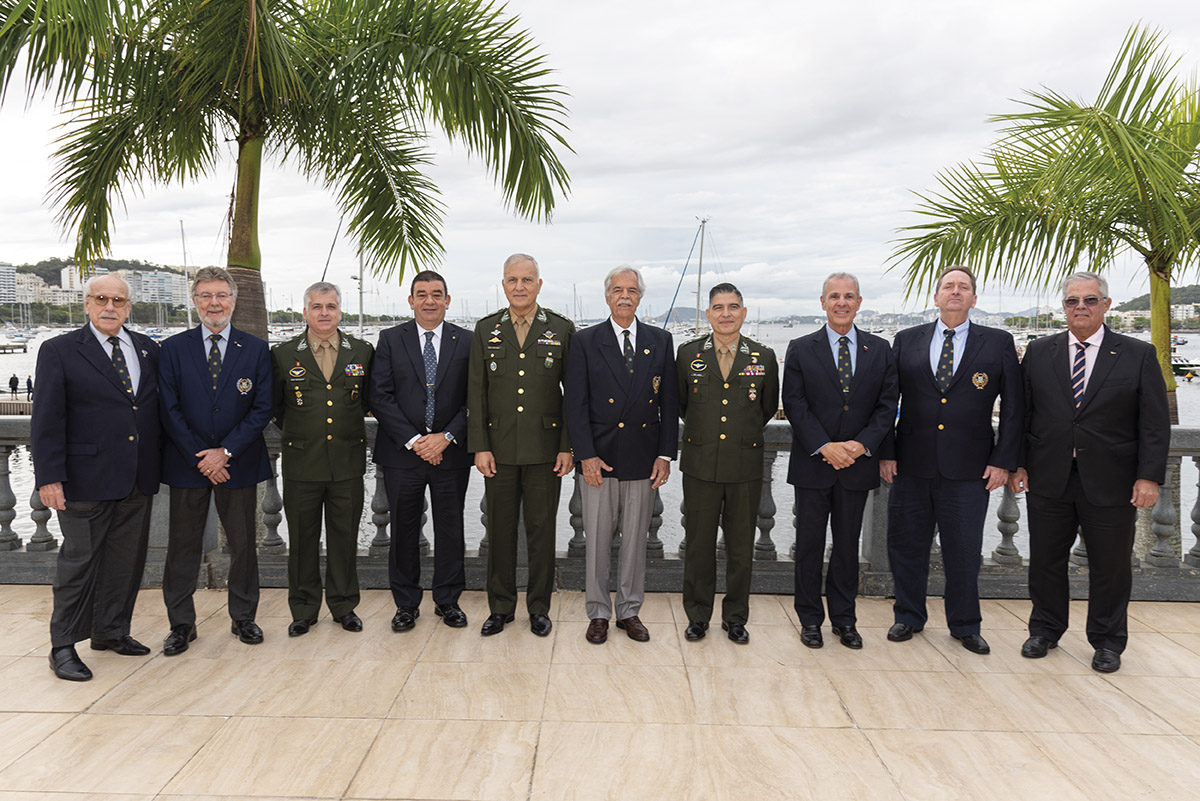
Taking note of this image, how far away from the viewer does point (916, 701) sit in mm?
3139

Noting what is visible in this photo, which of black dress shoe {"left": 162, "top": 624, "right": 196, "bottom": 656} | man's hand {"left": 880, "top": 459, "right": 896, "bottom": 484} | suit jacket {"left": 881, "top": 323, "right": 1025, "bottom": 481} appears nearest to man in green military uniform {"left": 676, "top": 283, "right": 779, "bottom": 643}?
man's hand {"left": 880, "top": 459, "right": 896, "bottom": 484}

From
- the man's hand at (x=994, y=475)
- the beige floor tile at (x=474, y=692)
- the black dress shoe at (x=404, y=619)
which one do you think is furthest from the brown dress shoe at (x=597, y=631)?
the man's hand at (x=994, y=475)

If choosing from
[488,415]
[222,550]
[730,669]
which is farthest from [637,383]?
[222,550]

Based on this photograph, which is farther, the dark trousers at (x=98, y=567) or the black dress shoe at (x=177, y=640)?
the black dress shoe at (x=177, y=640)

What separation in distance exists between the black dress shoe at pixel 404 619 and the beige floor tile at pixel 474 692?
1.40ft

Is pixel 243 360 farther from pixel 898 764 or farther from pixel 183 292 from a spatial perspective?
pixel 183 292

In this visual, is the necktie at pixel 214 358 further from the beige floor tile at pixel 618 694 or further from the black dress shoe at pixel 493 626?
the beige floor tile at pixel 618 694

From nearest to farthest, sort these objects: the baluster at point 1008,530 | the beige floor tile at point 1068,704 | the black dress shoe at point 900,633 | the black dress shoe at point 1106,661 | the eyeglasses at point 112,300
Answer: the beige floor tile at point 1068,704 → the eyeglasses at point 112,300 → the black dress shoe at point 1106,661 → the black dress shoe at point 900,633 → the baluster at point 1008,530

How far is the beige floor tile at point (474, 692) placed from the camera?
2.98m

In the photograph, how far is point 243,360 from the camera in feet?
12.0

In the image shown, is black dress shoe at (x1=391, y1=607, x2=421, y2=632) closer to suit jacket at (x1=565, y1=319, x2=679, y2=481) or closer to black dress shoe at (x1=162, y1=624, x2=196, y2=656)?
black dress shoe at (x1=162, y1=624, x2=196, y2=656)

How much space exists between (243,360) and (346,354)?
49 cm

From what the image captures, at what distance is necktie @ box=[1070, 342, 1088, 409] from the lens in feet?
11.6

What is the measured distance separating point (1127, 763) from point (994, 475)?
4.46ft
